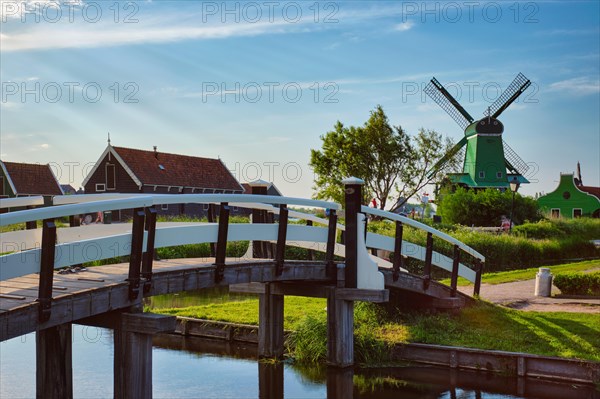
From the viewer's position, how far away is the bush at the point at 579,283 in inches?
733

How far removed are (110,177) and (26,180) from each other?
7.53 m

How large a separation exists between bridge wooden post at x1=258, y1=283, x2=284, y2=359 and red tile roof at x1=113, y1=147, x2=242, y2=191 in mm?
29979

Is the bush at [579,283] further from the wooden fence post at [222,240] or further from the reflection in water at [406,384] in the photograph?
the wooden fence post at [222,240]

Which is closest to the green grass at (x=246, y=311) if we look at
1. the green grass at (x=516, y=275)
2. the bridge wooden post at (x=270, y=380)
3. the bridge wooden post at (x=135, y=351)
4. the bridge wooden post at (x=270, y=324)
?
the bridge wooden post at (x=270, y=324)

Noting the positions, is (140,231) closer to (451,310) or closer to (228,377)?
(228,377)

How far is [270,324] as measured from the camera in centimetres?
1345

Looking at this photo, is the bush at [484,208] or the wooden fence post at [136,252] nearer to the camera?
the wooden fence post at [136,252]

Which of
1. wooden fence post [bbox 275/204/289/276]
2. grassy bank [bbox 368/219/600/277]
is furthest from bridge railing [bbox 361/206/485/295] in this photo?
grassy bank [bbox 368/219/600/277]

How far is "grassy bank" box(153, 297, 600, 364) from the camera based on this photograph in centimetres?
1337

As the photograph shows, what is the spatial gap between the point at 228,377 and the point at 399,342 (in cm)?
334

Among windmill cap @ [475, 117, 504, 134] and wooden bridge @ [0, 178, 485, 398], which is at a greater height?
windmill cap @ [475, 117, 504, 134]

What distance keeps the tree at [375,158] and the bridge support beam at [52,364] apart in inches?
1579

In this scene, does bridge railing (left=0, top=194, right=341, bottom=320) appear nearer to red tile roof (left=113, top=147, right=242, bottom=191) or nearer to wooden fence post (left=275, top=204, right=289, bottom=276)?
wooden fence post (left=275, top=204, right=289, bottom=276)

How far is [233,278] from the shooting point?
34.8 ft
